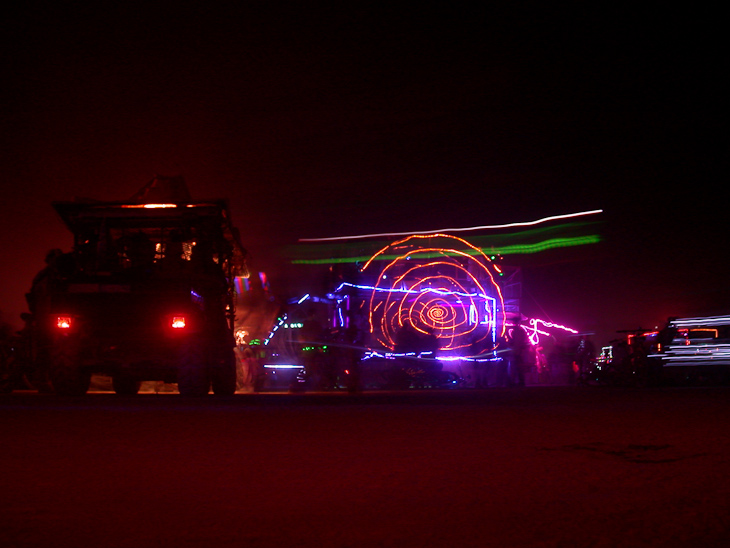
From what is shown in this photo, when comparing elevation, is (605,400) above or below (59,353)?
below

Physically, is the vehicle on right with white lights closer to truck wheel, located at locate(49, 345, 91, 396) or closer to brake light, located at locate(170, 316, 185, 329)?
brake light, located at locate(170, 316, 185, 329)

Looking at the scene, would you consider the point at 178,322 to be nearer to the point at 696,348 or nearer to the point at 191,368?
the point at 191,368

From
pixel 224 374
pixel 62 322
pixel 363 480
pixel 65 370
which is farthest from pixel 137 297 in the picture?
pixel 363 480

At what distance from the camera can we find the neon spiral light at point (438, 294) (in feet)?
101

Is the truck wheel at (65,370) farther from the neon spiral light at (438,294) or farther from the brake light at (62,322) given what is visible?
the neon spiral light at (438,294)

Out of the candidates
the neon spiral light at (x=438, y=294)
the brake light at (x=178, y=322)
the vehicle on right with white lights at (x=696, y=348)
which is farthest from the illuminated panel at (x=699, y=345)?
the brake light at (x=178, y=322)

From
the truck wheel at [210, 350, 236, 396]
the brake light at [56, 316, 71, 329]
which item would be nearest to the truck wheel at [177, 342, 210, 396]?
the truck wheel at [210, 350, 236, 396]

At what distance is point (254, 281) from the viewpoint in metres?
26.4

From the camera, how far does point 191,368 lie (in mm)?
A: 12945

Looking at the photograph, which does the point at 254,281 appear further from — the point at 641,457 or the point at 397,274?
the point at 641,457

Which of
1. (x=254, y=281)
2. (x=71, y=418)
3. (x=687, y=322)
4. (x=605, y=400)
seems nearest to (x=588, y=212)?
(x=687, y=322)

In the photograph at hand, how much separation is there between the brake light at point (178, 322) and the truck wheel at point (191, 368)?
1.21ft

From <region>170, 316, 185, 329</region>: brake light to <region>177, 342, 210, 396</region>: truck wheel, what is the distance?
14.5 inches

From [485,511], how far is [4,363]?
17084 millimetres
